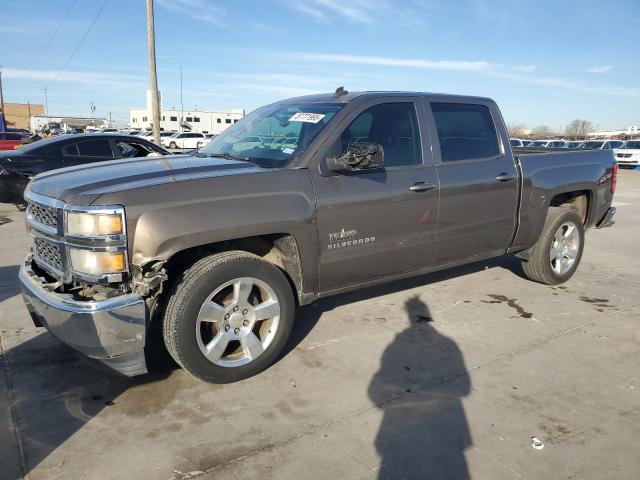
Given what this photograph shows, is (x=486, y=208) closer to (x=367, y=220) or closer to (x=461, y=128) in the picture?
(x=461, y=128)

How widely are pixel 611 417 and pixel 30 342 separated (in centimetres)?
414

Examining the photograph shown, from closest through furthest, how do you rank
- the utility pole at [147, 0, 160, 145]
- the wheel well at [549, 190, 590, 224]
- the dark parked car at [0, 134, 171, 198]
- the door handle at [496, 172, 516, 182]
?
the door handle at [496, 172, 516, 182]
the wheel well at [549, 190, 590, 224]
the dark parked car at [0, 134, 171, 198]
the utility pole at [147, 0, 160, 145]

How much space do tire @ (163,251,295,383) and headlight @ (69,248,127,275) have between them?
1.28 feet

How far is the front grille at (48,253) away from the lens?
126 inches

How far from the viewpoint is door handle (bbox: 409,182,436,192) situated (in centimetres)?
412

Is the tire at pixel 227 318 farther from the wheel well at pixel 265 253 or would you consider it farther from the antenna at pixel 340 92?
the antenna at pixel 340 92

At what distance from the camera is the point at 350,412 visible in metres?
3.10

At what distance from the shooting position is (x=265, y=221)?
11.0 ft

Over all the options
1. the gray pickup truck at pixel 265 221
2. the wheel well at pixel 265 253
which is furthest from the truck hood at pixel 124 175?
the wheel well at pixel 265 253

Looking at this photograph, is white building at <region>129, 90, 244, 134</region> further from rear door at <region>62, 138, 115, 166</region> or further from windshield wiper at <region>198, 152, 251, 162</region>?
windshield wiper at <region>198, 152, 251, 162</region>

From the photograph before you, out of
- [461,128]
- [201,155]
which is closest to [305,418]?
[201,155]

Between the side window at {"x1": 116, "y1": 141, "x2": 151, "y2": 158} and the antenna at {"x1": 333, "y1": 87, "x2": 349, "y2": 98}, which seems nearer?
the antenna at {"x1": 333, "y1": 87, "x2": 349, "y2": 98}

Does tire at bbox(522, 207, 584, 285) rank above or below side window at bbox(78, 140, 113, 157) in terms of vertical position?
below

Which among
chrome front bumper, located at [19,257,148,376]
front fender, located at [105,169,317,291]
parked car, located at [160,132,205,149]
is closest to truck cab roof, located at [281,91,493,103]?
front fender, located at [105,169,317,291]
